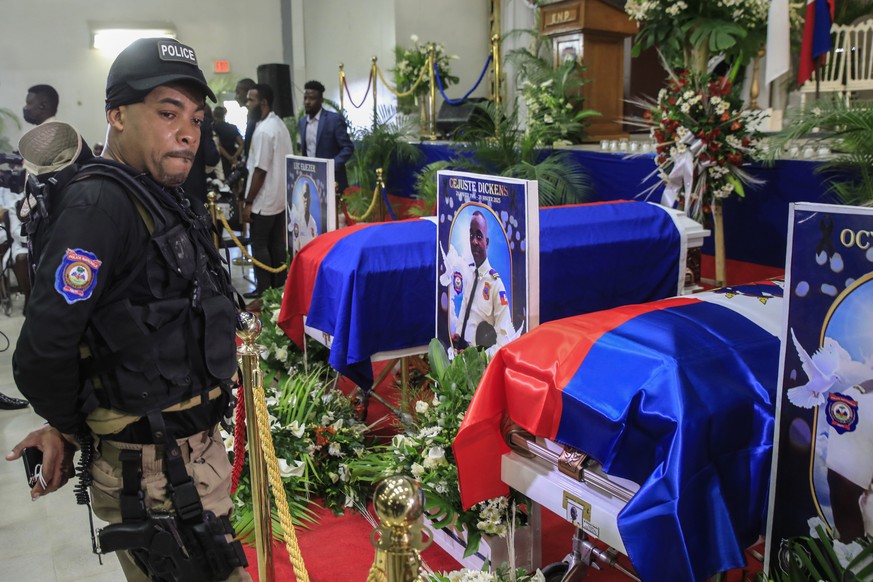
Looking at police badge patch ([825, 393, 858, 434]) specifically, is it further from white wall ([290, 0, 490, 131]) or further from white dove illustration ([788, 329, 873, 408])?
white wall ([290, 0, 490, 131])

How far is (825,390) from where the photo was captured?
1833 mm

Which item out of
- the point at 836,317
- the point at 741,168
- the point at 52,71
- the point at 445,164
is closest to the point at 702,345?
the point at 836,317

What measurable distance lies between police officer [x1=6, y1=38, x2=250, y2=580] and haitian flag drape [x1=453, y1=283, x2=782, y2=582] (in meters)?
0.86

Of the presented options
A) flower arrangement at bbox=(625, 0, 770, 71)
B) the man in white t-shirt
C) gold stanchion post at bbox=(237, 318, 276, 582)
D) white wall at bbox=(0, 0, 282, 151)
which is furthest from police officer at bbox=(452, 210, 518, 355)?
white wall at bbox=(0, 0, 282, 151)

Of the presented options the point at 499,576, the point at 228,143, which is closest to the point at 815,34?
the point at 499,576

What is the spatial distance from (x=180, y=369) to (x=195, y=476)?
280 mm

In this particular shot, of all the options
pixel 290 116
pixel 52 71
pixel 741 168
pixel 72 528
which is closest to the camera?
pixel 72 528

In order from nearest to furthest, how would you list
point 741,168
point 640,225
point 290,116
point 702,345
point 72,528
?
point 702,345 → point 72,528 → point 640,225 → point 741,168 → point 290,116

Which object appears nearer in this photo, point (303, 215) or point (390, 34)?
point (303, 215)

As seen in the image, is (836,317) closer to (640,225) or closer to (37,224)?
(37,224)

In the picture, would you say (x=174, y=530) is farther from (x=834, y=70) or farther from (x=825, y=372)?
(x=834, y=70)

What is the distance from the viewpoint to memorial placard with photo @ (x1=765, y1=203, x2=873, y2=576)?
175 centimetres

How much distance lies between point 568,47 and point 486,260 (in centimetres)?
482

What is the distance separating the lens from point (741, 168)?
4.50 meters
